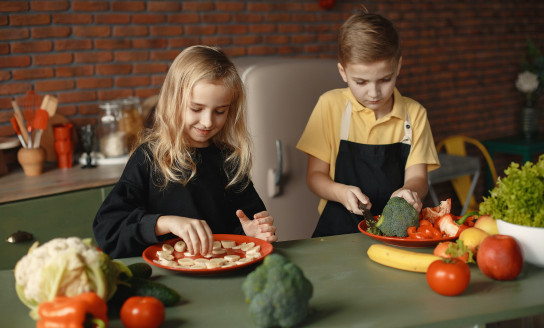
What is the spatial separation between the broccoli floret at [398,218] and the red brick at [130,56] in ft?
7.64

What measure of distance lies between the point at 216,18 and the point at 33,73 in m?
1.22

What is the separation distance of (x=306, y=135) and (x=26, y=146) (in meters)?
1.63

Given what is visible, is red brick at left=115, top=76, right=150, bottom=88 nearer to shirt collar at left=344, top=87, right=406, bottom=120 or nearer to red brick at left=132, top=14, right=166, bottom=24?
red brick at left=132, top=14, right=166, bottom=24

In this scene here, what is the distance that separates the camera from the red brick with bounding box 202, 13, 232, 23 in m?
3.78

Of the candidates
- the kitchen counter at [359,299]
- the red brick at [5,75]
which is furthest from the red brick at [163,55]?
the kitchen counter at [359,299]

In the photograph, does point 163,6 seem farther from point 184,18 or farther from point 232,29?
point 232,29

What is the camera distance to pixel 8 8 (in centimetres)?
Result: 311

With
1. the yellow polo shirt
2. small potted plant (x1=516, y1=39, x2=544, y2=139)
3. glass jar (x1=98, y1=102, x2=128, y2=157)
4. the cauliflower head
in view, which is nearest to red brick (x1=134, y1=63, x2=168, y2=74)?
glass jar (x1=98, y1=102, x2=128, y2=157)

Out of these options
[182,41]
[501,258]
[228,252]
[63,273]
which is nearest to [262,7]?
[182,41]

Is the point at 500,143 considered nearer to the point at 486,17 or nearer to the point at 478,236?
the point at 486,17

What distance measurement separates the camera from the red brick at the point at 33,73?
126 inches

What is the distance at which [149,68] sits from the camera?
3.61 m

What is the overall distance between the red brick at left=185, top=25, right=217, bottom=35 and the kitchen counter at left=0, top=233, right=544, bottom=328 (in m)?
2.47

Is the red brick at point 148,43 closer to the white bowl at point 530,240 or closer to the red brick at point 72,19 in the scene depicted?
the red brick at point 72,19
